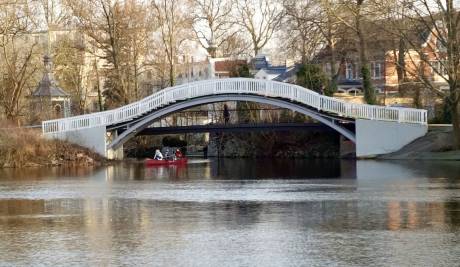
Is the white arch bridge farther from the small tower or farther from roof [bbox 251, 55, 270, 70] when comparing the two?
roof [bbox 251, 55, 270, 70]

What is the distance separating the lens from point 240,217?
2198 cm

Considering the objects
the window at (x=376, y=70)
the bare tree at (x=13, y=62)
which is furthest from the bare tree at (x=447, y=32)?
the window at (x=376, y=70)

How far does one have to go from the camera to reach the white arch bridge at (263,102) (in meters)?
49.9

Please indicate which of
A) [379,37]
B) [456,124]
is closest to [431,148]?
[456,124]

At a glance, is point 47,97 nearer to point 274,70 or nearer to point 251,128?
point 251,128

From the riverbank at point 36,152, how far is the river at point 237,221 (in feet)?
42.0

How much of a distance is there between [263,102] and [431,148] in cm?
1069

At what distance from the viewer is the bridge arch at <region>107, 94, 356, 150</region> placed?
51.4 m

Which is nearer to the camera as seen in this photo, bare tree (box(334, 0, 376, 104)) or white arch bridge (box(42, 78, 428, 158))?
white arch bridge (box(42, 78, 428, 158))

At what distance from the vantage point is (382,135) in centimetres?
5028

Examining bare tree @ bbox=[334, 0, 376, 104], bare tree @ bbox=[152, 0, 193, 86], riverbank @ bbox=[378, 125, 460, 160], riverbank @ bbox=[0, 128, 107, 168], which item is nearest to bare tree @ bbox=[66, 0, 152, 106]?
bare tree @ bbox=[152, 0, 193, 86]

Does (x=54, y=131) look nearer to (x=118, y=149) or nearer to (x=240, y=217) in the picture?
(x=118, y=149)

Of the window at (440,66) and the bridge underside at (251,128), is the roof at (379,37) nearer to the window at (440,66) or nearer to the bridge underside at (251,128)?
the window at (440,66)

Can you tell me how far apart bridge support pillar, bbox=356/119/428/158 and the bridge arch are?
786mm
